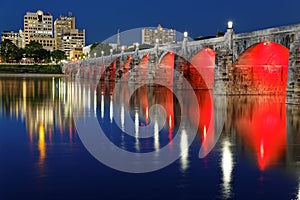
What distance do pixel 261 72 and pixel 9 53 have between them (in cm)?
15007

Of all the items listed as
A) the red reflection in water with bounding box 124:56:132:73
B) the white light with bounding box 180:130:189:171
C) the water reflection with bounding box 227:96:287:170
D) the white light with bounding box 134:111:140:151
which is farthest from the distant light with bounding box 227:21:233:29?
the red reflection in water with bounding box 124:56:132:73

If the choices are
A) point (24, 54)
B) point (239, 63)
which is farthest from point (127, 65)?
point (24, 54)

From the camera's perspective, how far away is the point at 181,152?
14.0 m

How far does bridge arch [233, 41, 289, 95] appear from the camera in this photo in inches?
1570

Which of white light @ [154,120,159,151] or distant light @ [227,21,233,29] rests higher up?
distant light @ [227,21,233,29]

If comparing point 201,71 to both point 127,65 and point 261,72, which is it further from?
point 127,65

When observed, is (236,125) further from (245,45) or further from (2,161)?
(245,45)

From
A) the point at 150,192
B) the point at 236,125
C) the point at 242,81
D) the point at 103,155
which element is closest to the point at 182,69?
the point at 242,81

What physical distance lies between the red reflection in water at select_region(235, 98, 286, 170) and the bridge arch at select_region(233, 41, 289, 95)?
12.3 m

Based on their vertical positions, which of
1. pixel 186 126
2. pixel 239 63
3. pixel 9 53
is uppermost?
pixel 9 53

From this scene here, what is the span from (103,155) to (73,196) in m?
4.20

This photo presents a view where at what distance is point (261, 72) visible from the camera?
41.3 m

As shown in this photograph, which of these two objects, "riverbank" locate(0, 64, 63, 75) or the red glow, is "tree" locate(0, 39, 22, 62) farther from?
the red glow

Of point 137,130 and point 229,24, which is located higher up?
point 229,24
